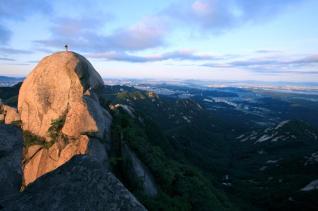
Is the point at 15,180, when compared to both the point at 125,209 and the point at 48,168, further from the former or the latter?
the point at 48,168

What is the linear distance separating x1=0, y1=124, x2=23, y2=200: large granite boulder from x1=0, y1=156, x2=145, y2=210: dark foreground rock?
17.7ft

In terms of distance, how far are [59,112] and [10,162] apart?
1213 centimetres

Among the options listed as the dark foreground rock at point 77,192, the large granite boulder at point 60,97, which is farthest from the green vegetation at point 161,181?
the dark foreground rock at point 77,192

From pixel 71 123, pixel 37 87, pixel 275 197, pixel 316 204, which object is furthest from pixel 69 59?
pixel 275 197

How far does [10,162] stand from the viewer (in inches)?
489

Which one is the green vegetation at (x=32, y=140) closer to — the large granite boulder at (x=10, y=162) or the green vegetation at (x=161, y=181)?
the green vegetation at (x=161, y=181)

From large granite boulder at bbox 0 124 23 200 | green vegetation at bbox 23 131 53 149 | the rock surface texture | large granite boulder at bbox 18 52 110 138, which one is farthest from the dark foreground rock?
green vegetation at bbox 23 131 53 149

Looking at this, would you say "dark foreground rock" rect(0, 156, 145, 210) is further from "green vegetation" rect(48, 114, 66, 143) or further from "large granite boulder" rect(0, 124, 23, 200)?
"green vegetation" rect(48, 114, 66, 143)

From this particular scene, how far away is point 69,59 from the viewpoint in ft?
85.6

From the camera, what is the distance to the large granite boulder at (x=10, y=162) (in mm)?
11812

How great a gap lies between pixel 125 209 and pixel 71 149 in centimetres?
1594

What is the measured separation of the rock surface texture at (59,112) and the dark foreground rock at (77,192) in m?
14.4

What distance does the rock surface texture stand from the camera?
72.1 feet

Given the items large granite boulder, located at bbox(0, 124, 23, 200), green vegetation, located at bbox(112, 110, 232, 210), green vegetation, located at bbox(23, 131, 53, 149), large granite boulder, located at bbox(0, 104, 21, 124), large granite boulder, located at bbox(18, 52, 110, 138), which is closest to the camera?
large granite boulder, located at bbox(0, 124, 23, 200)
